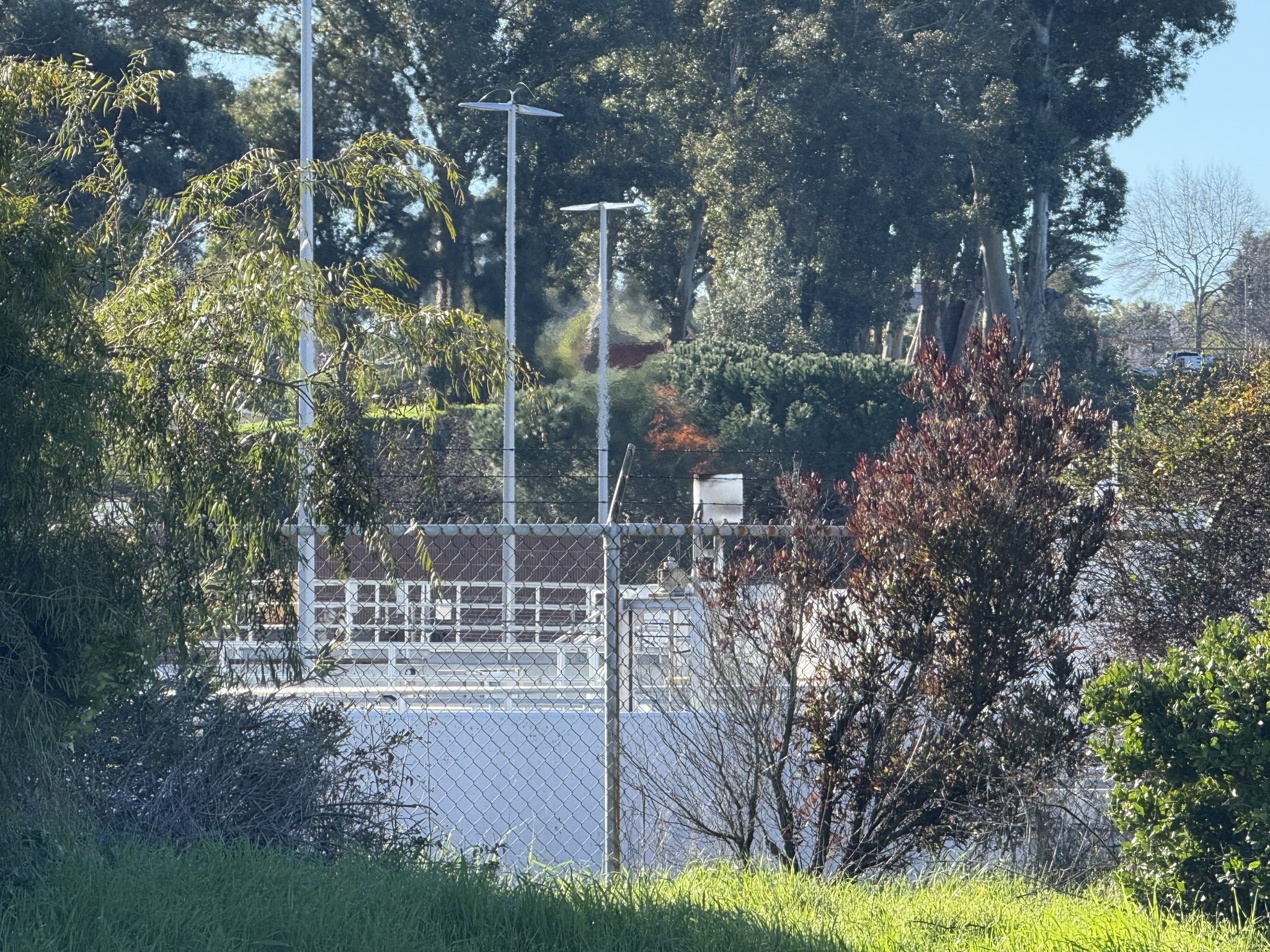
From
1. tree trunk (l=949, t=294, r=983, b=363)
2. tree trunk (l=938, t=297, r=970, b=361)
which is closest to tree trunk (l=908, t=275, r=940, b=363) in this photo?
tree trunk (l=938, t=297, r=970, b=361)

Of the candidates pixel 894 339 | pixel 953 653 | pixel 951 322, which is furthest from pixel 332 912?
pixel 894 339

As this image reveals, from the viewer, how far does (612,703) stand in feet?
18.1

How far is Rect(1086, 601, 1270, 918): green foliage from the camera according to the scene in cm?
452

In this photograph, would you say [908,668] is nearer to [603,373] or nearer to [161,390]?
[161,390]

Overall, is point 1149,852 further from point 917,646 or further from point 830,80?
point 830,80

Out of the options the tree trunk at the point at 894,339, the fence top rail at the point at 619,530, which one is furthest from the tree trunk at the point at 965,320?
the fence top rail at the point at 619,530

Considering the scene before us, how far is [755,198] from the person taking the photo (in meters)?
34.9

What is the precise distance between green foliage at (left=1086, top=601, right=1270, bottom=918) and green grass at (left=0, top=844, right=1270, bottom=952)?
0.17m

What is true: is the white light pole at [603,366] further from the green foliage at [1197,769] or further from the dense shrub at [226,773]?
the green foliage at [1197,769]

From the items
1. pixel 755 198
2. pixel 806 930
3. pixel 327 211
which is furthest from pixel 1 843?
pixel 755 198

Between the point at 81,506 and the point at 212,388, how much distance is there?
63 centimetres

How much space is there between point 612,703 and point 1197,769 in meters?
2.24

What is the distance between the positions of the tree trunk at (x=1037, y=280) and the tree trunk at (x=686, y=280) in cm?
940

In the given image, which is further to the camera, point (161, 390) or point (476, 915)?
point (161, 390)
